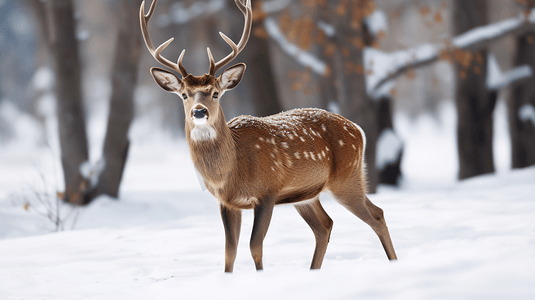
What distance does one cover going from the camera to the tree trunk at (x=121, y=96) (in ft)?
29.1

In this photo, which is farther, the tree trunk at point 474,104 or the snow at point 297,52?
the tree trunk at point 474,104

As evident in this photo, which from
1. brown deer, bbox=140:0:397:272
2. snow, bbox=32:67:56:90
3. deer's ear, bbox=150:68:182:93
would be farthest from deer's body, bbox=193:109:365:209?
snow, bbox=32:67:56:90

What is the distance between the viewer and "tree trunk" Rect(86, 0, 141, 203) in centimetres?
888

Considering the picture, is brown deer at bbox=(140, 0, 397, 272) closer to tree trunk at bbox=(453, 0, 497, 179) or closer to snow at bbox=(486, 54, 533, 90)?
tree trunk at bbox=(453, 0, 497, 179)

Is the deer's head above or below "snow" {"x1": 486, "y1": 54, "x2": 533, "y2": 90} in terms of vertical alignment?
above

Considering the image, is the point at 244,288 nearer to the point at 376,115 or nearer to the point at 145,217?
the point at 145,217

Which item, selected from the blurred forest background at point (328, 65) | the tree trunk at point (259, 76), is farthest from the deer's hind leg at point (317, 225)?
the tree trunk at point (259, 76)

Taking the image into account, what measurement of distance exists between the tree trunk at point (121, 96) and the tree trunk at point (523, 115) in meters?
7.27

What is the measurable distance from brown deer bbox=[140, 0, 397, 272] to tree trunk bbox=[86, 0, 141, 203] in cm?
452

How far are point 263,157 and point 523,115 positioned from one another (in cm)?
893

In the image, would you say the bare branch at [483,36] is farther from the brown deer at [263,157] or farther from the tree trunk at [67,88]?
the brown deer at [263,157]

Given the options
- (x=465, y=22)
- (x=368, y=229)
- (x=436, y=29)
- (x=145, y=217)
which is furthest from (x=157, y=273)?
(x=436, y=29)

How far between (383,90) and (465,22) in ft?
7.61

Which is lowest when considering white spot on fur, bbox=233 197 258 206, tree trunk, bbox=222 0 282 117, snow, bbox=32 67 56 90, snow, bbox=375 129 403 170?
snow, bbox=32 67 56 90
